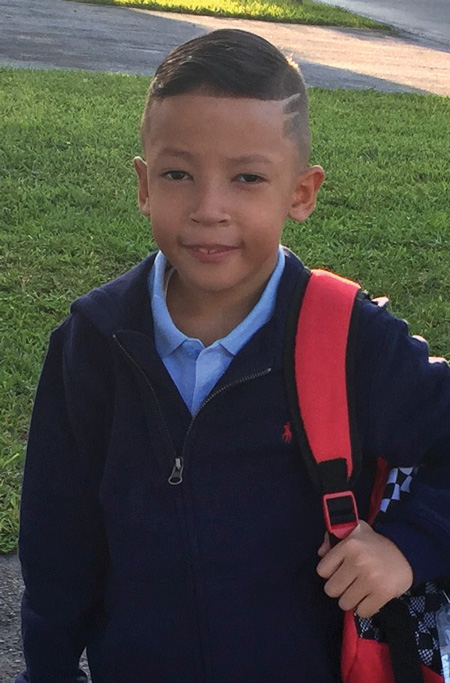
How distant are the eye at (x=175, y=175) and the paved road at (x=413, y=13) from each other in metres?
15.5

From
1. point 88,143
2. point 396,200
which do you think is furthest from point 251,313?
point 88,143

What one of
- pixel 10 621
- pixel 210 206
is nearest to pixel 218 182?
pixel 210 206

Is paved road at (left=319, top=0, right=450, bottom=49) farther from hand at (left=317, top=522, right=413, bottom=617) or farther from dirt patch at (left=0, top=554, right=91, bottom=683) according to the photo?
hand at (left=317, top=522, right=413, bottom=617)

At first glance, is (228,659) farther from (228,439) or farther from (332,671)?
(228,439)

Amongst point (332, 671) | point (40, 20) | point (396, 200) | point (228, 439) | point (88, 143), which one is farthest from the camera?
point (40, 20)

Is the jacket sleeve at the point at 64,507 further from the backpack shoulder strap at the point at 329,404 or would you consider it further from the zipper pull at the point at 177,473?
the backpack shoulder strap at the point at 329,404

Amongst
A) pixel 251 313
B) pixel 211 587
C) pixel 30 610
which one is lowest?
pixel 30 610

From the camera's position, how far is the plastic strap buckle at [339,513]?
167cm

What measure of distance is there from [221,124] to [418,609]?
2.82 feet

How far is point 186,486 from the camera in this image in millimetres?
1727

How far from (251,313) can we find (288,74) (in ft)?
1.33

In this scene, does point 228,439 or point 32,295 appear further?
point 32,295

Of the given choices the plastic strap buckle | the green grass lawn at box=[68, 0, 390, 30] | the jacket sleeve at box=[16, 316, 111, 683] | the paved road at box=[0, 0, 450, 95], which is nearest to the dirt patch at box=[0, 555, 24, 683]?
the jacket sleeve at box=[16, 316, 111, 683]

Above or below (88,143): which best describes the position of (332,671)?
above
